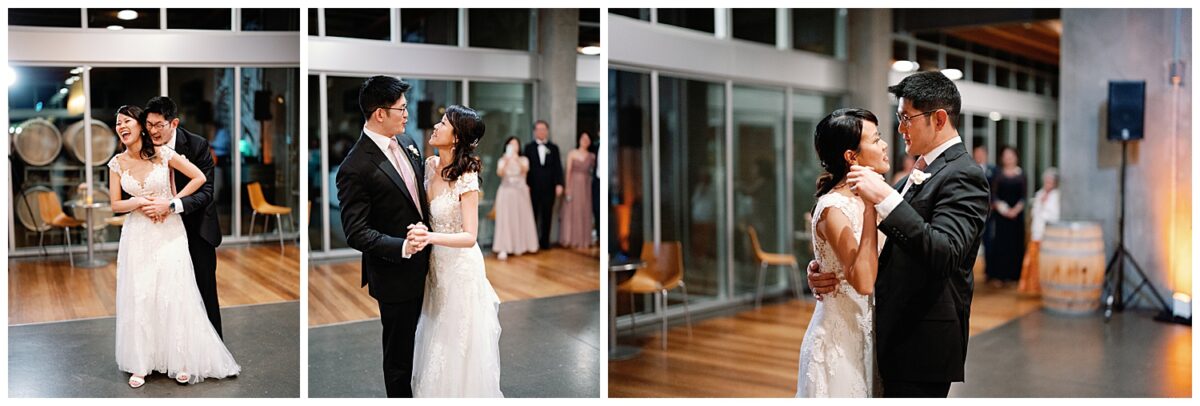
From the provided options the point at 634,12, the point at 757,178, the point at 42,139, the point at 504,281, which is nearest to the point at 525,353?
the point at 504,281

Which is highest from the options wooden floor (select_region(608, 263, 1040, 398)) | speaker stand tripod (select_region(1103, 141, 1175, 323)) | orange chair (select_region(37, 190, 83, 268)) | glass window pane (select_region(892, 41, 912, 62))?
glass window pane (select_region(892, 41, 912, 62))

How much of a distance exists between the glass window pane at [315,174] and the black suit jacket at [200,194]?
20.2 inches

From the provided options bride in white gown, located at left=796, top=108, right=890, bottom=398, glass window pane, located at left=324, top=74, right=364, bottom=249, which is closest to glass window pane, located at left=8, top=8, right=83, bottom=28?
glass window pane, located at left=324, top=74, right=364, bottom=249

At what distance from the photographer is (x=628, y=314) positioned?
593cm

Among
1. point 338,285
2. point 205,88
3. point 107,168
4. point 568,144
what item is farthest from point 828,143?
point 107,168

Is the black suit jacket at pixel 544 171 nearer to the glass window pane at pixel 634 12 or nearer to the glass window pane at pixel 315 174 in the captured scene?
the glass window pane at pixel 315 174

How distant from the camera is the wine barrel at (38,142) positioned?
3795mm

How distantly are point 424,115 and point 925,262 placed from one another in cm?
189

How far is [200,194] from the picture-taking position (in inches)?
153

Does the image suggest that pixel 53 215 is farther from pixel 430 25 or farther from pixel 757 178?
pixel 757 178

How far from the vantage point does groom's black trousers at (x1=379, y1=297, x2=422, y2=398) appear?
3484 millimetres

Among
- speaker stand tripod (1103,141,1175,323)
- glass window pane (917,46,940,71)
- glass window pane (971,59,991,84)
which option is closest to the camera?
speaker stand tripod (1103,141,1175,323)

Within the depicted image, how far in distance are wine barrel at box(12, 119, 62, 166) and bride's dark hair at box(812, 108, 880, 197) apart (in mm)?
3098

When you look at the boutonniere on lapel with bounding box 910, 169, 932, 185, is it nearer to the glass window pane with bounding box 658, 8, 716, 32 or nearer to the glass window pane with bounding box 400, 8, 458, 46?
the glass window pane with bounding box 400, 8, 458, 46
